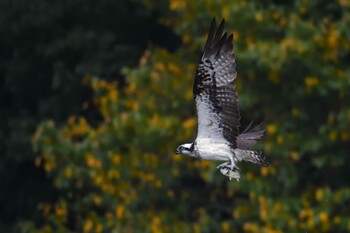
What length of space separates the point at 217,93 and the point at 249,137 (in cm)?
71

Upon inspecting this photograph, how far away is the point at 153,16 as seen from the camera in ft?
60.6

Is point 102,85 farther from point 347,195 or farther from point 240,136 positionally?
point 240,136

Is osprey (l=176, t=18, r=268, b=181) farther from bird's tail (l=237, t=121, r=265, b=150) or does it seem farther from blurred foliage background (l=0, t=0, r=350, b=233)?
blurred foliage background (l=0, t=0, r=350, b=233)

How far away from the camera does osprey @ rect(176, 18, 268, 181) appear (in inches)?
340

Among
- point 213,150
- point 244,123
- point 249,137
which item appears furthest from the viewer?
point 244,123

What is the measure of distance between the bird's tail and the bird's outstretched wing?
9.8 inches

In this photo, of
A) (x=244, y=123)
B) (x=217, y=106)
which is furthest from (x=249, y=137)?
(x=244, y=123)

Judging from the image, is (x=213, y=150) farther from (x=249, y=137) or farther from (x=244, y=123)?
(x=244, y=123)

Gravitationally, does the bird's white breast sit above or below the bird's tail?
below

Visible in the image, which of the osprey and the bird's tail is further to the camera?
the bird's tail

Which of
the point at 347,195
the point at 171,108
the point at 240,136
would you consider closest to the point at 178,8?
the point at 171,108

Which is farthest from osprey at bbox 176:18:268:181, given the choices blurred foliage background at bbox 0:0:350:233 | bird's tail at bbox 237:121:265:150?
blurred foliage background at bbox 0:0:350:233

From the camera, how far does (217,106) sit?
865 centimetres

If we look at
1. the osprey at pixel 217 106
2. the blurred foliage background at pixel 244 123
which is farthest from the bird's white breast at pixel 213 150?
the blurred foliage background at pixel 244 123
